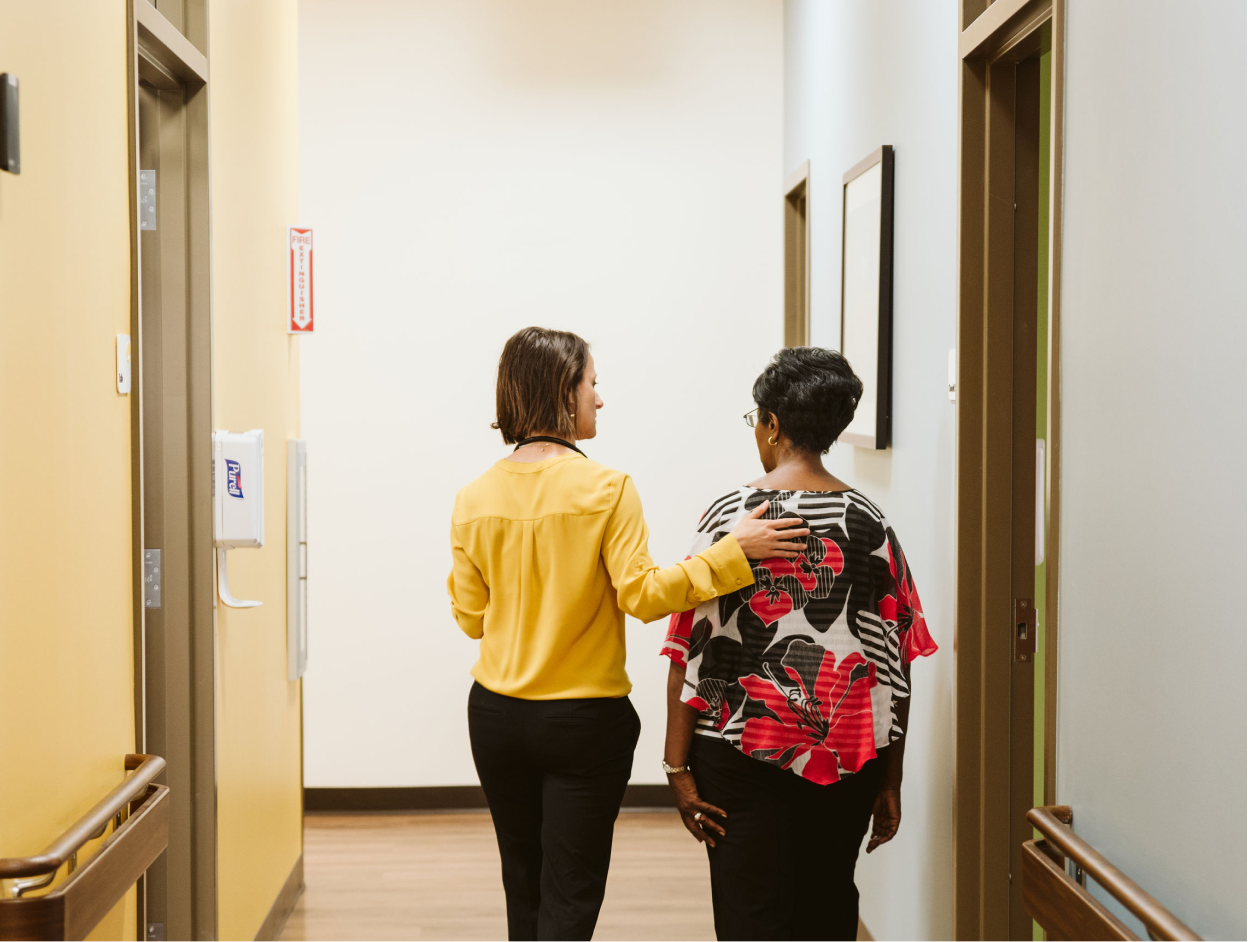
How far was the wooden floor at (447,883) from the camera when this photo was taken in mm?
3234

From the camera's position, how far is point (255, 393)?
9.38 feet

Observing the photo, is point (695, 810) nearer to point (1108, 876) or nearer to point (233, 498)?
point (1108, 876)

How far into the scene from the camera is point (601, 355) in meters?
4.28

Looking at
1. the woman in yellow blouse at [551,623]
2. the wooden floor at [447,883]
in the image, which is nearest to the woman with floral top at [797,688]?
the woman in yellow blouse at [551,623]

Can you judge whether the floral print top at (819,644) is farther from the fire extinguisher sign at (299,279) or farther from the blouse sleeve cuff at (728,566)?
the fire extinguisher sign at (299,279)

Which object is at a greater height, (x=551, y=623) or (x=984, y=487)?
(x=984, y=487)

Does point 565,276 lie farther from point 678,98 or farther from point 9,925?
point 9,925

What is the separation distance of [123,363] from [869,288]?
1.77m

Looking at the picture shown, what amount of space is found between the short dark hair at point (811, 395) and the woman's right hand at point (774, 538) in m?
0.16

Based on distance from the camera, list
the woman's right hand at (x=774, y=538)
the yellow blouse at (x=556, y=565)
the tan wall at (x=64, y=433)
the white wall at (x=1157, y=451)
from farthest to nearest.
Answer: the yellow blouse at (x=556, y=565) → the woman's right hand at (x=774, y=538) → the tan wall at (x=64, y=433) → the white wall at (x=1157, y=451)

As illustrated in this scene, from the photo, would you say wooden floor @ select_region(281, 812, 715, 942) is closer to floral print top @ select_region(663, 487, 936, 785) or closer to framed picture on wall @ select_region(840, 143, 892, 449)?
framed picture on wall @ select_region(840, 143, 892, 449)

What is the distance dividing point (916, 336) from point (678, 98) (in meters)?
2.17

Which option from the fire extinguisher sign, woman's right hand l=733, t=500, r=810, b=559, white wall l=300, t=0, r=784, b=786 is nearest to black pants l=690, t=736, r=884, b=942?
woman's right hand l=733, t=500, r=810, b=559

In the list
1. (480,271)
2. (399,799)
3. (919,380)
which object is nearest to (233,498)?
(919,380)
